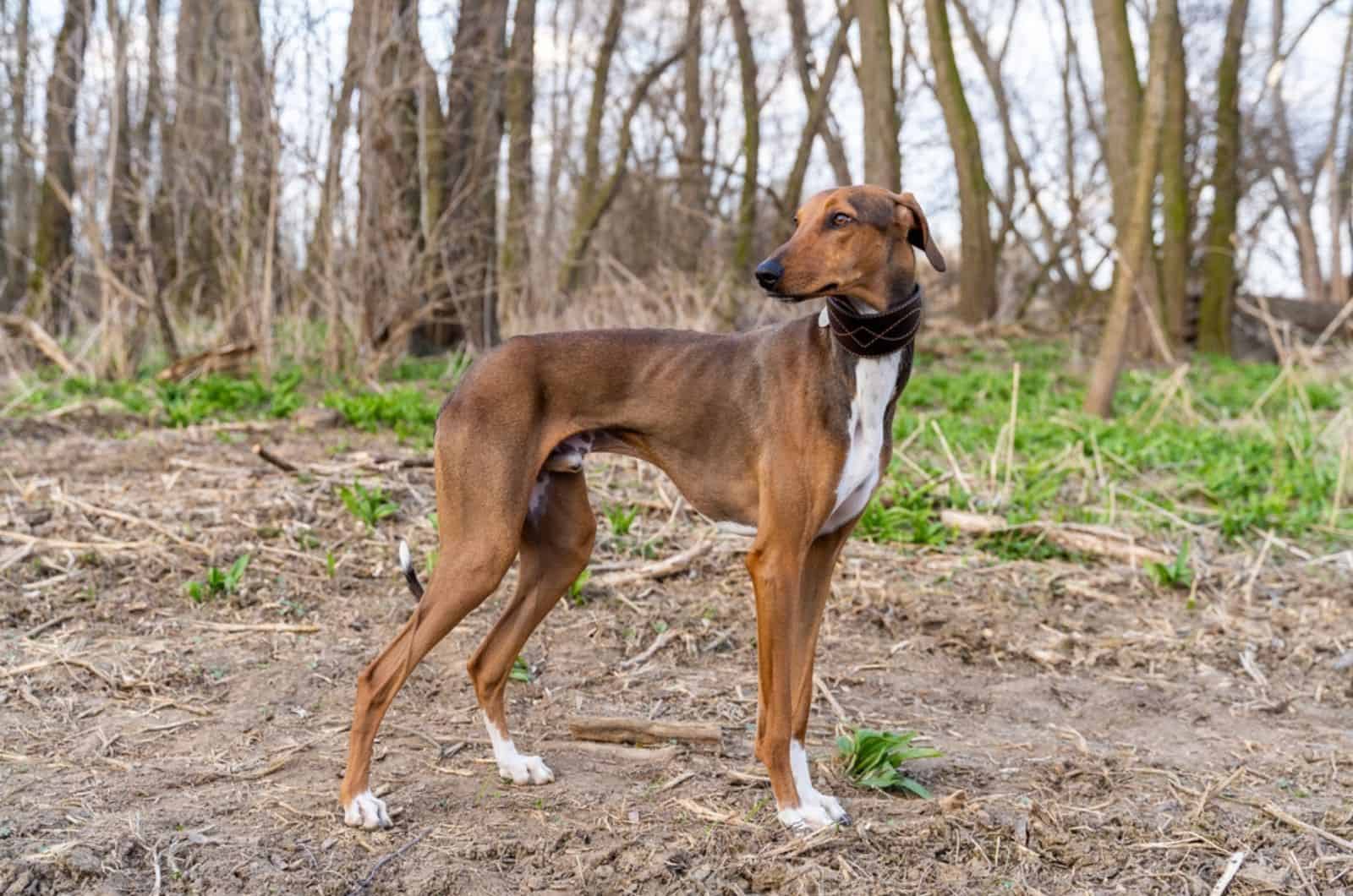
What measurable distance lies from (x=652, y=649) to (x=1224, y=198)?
51.1ft

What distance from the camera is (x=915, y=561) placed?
19.7ft

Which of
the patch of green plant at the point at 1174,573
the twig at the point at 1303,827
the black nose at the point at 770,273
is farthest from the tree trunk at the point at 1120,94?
the black nose at the point at 770,273

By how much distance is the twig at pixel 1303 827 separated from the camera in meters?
3.43

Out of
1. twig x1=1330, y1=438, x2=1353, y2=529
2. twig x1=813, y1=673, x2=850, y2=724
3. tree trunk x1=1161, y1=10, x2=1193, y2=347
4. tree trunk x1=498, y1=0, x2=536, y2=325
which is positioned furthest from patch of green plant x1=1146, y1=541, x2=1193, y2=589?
tree trunk x1=1161, y1=10, x2=1193, y2=347

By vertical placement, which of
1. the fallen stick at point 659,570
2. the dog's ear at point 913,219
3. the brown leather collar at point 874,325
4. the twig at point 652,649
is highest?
the dog's ear at point 913,219

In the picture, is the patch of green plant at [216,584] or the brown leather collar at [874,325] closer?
the brown leather collar at [874,325]

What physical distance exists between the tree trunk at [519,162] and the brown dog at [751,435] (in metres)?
8.35

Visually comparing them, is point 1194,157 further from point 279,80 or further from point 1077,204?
point 279,80

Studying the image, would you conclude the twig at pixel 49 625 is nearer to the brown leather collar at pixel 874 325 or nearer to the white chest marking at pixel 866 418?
the white chest marking at pixel 866 418

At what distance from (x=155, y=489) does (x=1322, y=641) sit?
18.5ft

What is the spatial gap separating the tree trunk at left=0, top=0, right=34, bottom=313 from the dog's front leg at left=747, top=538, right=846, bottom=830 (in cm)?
814

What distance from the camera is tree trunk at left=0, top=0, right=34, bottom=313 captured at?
484 inches

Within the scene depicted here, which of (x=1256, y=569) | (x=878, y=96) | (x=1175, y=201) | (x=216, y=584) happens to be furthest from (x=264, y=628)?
(x=1175, y=201)

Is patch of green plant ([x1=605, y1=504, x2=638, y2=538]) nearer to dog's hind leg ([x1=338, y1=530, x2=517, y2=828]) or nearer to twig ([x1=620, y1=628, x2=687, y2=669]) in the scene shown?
twig ([x1=620, y1=628, x2=687, y2=669])
